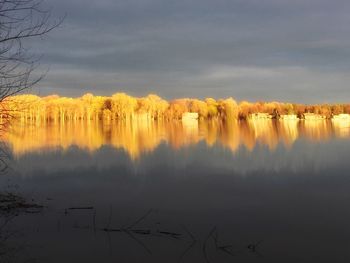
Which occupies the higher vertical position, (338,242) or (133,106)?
(133,106)

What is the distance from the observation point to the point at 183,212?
10469mm

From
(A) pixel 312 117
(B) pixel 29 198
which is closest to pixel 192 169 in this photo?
(B) pixel 29 198

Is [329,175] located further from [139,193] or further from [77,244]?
[77,244]

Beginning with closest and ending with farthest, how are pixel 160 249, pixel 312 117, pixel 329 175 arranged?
pixel 160 249, pixel 329 175, pixel 312 117

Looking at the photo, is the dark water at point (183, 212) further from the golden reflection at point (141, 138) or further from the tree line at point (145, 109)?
the tree line at point (145, 109)

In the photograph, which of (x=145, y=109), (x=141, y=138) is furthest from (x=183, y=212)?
(x=145, y=109)

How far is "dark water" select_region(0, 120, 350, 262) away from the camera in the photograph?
764cm

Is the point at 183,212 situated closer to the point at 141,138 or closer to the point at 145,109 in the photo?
the point at 141,138

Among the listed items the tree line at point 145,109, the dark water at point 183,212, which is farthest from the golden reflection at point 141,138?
the tree line at point 145,109

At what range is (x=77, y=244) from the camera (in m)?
8.04

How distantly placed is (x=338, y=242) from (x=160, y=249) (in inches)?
122

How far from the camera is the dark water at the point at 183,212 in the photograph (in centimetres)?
764

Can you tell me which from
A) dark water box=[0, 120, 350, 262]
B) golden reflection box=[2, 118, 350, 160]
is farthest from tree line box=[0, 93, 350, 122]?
dark water box=[0, 120, 350, 262]

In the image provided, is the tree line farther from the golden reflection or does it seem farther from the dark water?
the dark water
